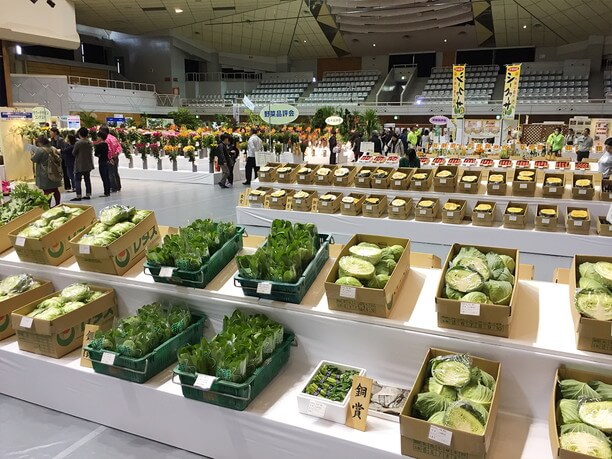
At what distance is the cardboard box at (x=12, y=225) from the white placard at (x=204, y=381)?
7.42ft

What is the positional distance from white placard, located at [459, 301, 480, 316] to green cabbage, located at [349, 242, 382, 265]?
1.79ft

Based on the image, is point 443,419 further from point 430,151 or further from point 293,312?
point 430,151

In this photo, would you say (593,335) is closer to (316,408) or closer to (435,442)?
(435,442)

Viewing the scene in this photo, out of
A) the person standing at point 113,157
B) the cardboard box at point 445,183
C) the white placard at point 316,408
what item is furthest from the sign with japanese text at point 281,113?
the white placard at point 316,408

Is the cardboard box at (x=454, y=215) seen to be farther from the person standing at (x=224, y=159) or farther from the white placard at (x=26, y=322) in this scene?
the person standing at (x=224, y=159)

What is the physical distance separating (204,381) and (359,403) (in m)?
0.71

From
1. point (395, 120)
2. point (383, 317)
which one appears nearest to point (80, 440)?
point (383, 317)

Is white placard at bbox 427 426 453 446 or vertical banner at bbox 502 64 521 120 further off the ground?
vertical banner at bbox 502 64 521 120

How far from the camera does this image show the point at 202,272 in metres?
2.69

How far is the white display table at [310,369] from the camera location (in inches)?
→ 79.2

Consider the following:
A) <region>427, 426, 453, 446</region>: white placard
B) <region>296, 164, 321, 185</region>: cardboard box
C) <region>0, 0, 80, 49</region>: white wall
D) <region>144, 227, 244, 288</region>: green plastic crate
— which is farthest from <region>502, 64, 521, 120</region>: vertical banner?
<region>0, 0, 80, 49</region>: white wall

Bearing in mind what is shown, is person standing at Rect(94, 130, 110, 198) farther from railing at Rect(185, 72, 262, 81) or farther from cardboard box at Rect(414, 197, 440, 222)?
railing at Rect(185, 72, 262, 81)

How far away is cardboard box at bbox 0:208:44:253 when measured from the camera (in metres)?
3.58

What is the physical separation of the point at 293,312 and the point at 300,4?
2194 centimetres
